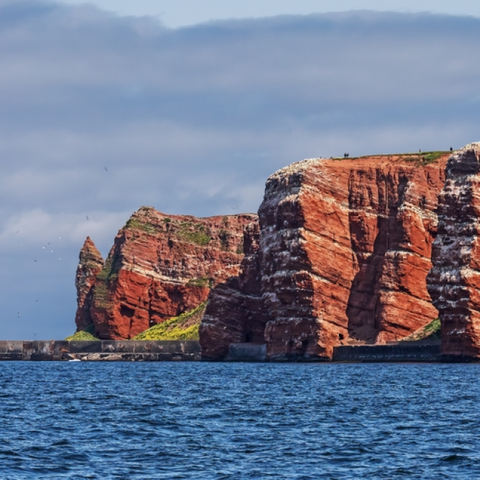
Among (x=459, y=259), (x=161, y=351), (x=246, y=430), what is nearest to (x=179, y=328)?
(x=161, y=351)

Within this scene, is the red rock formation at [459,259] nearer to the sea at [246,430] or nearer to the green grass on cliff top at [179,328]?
the sea at [246,430]

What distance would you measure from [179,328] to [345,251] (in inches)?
1999

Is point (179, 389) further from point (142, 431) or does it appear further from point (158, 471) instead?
point (158, 471)

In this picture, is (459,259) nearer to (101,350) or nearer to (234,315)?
(234,315)

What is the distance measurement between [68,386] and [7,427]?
36689mm

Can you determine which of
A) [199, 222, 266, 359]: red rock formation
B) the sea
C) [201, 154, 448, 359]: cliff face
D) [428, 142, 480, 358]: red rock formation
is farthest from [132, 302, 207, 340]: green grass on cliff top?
the sea

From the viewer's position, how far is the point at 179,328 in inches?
7397

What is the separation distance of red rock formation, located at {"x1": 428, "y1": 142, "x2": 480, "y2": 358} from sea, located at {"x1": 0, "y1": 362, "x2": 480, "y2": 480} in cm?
2853

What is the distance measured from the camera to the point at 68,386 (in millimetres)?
91500

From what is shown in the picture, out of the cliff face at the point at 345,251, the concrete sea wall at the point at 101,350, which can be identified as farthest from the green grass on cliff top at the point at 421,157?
the concrete sea wall at the point at 101,350

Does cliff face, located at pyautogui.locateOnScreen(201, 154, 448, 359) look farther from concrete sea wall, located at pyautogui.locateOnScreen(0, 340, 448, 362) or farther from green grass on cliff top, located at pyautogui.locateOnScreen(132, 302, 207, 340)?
green grass on cliff top, located at pyautogui.locateOnScreen(132, 302, 207, 340)

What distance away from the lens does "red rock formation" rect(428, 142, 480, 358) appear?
11838 cm

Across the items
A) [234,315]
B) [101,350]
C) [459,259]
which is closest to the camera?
[459,259]

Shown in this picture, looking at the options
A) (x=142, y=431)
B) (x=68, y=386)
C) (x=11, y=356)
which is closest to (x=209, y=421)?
(x=142, y=431)
